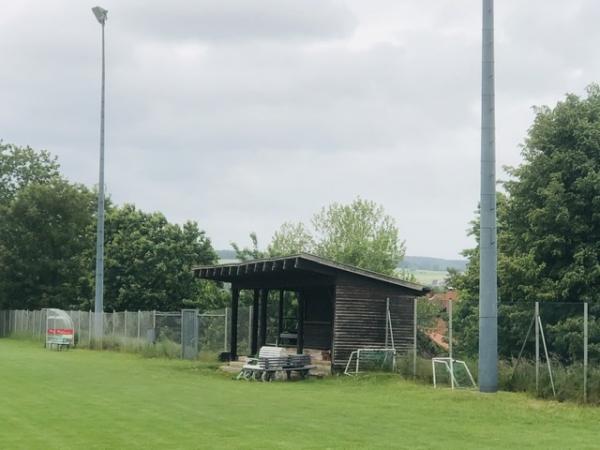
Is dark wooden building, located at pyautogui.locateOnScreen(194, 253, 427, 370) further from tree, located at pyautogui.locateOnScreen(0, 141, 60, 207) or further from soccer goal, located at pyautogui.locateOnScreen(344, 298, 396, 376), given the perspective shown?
tree, located at pyautogui.locateOnScreen(0, 141, 60, 207)

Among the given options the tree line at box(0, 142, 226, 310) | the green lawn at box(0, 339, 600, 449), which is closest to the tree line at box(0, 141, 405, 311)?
the tree line at box(0, 142, 226, 310)

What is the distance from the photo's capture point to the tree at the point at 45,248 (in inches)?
2485

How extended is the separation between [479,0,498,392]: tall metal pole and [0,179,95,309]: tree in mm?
44572

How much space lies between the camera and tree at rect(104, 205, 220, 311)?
61.3 m

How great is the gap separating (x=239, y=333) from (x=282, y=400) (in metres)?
18.5

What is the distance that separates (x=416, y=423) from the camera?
17.0 meters

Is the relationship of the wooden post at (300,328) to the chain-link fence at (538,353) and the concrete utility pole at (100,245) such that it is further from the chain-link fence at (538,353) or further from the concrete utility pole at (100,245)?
the concrete utility pole at (100,245)

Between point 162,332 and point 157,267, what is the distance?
20.8 metres

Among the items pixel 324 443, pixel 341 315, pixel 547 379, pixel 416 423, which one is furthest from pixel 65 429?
pixel 341 315

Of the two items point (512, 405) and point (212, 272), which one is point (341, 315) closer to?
point (212, 272)

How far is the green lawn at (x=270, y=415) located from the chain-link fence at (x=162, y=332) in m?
10.7

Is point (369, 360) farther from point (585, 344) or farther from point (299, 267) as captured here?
point (585, 344)

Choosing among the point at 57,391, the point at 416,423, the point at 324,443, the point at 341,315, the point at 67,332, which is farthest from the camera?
the point at 67,332

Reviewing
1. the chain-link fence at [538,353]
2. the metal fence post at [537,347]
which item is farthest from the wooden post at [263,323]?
the metal fence post at [537,347]
